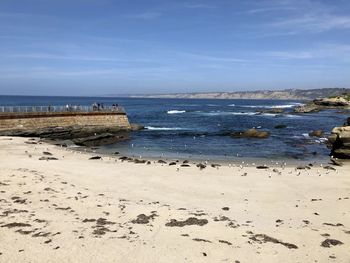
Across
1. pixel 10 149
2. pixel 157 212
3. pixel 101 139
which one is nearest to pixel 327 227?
pixel 157 212

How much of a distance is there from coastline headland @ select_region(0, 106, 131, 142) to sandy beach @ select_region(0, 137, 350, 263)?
18.4m

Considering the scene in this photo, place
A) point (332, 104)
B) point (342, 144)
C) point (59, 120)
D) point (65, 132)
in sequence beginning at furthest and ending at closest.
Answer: point (332, 104) < point (59, 120) < point (65, 132) < point (342, 144)

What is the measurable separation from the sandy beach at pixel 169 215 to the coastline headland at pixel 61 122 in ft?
60.3

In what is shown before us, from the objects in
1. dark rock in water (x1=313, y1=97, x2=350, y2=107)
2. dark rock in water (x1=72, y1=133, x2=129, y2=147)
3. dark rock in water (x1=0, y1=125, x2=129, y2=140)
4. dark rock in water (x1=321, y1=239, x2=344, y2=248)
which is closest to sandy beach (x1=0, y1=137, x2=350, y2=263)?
dark rock in water (x1=321, y1=239, x2=344, y2=248)

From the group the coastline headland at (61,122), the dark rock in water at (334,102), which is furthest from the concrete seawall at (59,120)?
the dark rock in water at (334,102)

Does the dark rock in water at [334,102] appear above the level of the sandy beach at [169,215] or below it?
above

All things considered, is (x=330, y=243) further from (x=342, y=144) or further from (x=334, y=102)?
(x=334, y=102)

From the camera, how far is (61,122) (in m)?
45.9

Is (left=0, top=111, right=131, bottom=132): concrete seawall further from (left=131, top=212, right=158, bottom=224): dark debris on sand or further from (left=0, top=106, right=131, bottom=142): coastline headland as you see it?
(left=131, top=212, right=158, bottom=224): dark debris on sand

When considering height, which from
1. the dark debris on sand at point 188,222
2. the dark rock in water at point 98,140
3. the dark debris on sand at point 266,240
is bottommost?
the dark rock in water at point 98,140

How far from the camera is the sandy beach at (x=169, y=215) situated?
1112 cm

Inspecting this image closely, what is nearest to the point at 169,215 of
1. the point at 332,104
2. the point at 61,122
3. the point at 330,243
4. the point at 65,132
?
the point at 330,243

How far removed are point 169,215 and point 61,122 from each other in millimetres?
34080

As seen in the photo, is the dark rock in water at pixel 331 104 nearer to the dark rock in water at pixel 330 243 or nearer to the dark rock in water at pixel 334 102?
the dark rock in water at pixel 334 102
